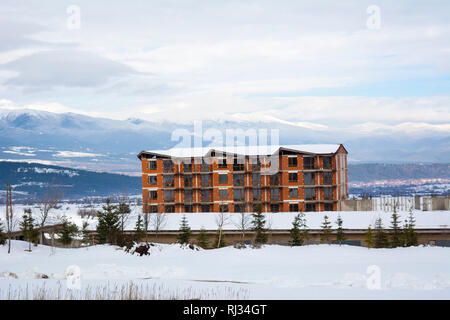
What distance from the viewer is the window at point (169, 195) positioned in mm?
71625

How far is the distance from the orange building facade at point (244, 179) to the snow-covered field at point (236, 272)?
2636 centimetres

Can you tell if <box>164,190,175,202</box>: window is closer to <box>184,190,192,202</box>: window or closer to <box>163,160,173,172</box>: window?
<box>184,190,192,202</box>: window

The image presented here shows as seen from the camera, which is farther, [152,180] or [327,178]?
[152,180]

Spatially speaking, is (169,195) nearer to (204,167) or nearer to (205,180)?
(205,180)

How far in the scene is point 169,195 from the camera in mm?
71688

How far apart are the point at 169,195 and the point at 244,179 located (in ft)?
31.2

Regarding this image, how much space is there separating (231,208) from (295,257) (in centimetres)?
3139

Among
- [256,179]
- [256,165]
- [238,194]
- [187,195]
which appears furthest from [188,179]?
[256,165]

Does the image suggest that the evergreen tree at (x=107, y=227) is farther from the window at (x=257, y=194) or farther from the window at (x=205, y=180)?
the window at (x=257, y=194)

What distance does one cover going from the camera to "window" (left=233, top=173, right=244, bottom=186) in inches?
2749

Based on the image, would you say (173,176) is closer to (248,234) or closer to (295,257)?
(248,234)

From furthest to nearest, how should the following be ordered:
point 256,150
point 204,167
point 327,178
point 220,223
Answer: point 256,150, point 204,167, point 327,178, point 220,223

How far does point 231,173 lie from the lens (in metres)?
69.7
